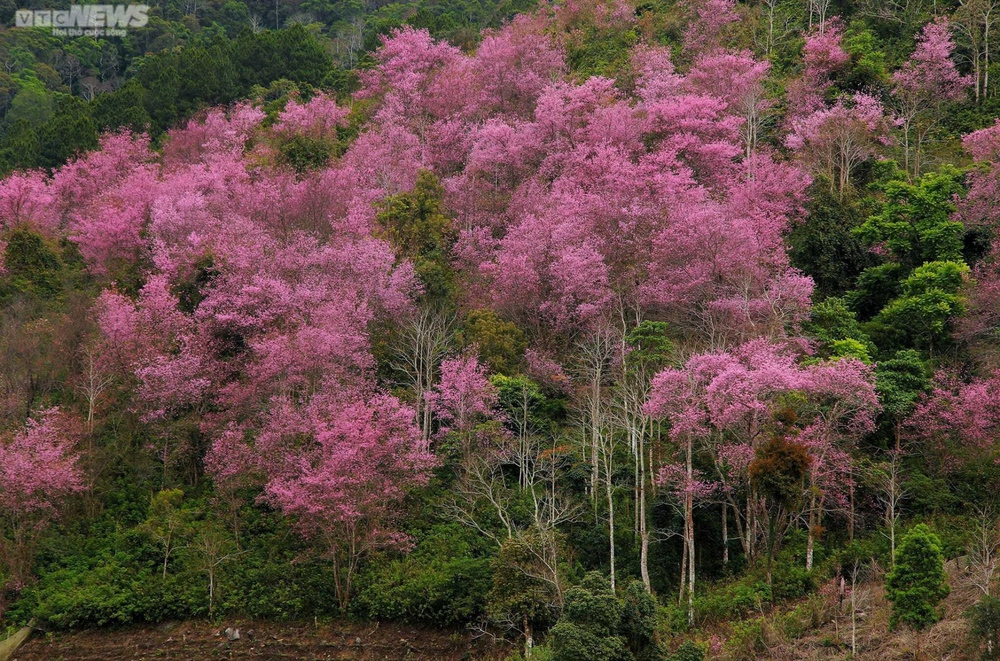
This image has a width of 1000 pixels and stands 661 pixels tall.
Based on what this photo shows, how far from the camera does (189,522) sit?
34719mm

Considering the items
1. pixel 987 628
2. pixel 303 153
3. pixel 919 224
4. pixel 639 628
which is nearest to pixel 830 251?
pixel 919 224

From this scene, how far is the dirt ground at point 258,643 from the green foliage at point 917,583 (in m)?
11.4

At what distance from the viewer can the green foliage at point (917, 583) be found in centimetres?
2388

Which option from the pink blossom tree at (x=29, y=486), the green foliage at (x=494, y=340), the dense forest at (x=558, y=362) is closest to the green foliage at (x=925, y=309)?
the dense forest at (x=558, y=362)

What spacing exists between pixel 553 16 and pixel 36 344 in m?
43.5

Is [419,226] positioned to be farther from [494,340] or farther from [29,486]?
[29,486]

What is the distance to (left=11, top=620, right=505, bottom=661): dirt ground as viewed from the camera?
30.0 meters

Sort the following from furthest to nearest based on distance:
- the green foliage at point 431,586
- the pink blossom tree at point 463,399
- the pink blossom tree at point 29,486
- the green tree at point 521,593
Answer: the pink blossom tree at point 463,399 < the pink blossom tree at point 29,486 < the green foliage at point 431,586 < the green tree at point 521,593

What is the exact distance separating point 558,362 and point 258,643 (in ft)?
48.2

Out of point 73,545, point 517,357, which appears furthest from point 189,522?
point 517,357

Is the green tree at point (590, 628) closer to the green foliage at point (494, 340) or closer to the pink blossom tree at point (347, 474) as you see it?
the pink blossom tree at point (347, 474)

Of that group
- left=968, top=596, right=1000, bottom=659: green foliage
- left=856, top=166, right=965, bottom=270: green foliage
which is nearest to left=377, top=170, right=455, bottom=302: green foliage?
left=856, top=166, right=965, bottom=270: green foliage

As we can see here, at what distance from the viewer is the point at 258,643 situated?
31078 millimetres

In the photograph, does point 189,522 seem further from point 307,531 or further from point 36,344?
point 36,344
